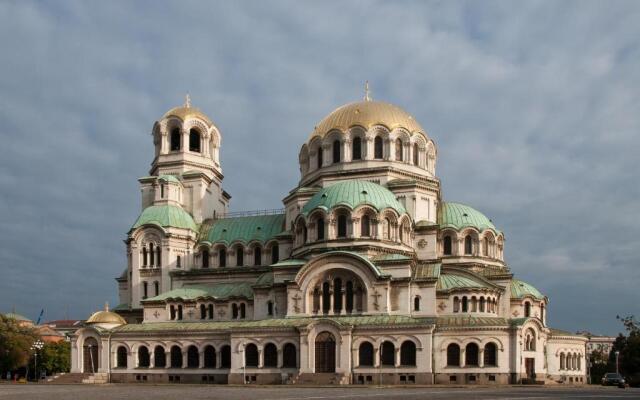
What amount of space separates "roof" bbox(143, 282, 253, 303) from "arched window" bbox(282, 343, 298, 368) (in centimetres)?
794

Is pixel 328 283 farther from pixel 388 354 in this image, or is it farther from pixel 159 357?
pixel 159 357

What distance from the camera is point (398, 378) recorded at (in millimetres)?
57125

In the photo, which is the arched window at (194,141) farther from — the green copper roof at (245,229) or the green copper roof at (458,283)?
the green copper roof at (458,283)

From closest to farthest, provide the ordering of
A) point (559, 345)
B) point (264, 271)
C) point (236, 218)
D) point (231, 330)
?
point (231, 330) → point (559, 345) → point (264, 271) → point (236, 218)

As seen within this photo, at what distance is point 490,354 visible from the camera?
189 ft

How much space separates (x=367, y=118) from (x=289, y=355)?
23.5m

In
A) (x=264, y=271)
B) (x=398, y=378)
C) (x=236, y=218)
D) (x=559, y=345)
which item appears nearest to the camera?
(x=398, y=378)

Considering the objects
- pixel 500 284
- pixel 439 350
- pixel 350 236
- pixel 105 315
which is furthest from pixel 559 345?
pixel 105 315

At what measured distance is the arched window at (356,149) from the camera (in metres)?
71.7

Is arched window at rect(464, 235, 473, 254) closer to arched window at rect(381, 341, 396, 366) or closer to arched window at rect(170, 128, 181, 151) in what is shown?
arched window at rect(381, 341, 396, 366)

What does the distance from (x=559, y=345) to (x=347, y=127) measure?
26.3m

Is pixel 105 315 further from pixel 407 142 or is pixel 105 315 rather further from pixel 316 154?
pixel 407 142

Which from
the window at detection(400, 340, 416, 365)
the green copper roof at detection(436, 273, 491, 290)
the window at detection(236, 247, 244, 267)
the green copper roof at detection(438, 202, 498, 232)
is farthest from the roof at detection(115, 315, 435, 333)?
the green copper roof at detection(438, 202, 498, 232)

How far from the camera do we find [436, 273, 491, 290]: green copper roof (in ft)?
199
